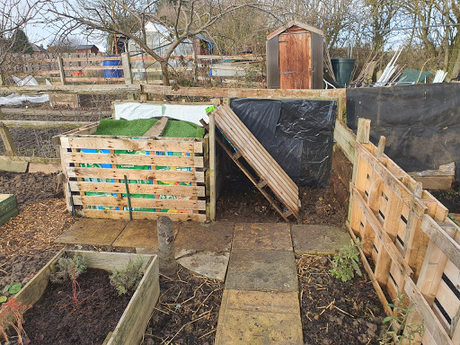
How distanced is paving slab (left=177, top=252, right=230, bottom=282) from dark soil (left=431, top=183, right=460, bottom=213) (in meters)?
3.87

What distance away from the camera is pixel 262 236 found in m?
4.34

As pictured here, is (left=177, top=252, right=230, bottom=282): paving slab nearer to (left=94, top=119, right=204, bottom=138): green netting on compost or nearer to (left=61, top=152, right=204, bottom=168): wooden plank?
(left=61, top=152, right=204, bottom=168): wooden plank

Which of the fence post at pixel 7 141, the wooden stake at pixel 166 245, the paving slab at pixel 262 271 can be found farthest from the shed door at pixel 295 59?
the wooden stake at pixel 166 245

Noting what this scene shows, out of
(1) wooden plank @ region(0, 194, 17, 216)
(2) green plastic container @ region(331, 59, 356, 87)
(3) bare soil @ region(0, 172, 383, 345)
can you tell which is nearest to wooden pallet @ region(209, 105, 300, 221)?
(3) bare soil @ region(0, 172, 383, 345)

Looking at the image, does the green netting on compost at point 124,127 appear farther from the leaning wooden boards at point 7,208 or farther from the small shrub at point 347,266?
the small shrub at point 347,266

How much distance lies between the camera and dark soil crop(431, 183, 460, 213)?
5.16m

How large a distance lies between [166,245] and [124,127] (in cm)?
259

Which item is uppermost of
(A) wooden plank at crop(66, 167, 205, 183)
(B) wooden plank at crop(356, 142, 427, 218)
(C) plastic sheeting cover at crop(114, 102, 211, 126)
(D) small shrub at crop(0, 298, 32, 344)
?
(C) plastic sheeting cover at crop(114, 102, 211, 126)

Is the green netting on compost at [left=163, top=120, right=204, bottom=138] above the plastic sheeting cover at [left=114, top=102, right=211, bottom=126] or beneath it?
beneath

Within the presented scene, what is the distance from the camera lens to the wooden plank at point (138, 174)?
4402mm

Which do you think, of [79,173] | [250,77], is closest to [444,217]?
[79,173]

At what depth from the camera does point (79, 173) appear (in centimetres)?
464

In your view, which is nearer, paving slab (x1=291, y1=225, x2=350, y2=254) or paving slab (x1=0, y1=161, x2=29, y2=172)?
paving slab (x1=291, y1=225, x2=350, y2=254)

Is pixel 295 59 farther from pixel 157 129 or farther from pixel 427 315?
pixel 427 315
